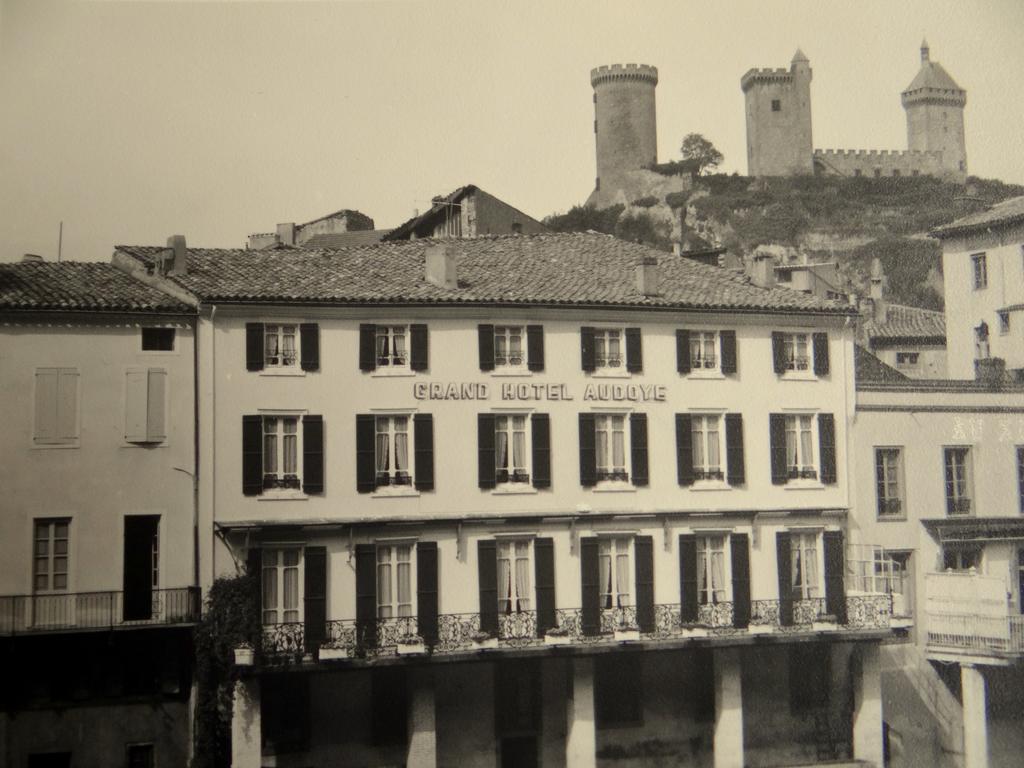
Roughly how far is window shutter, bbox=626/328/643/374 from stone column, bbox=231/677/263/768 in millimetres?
7568

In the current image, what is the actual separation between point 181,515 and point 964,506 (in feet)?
43.5

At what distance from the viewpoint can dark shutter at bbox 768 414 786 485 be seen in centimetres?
2395

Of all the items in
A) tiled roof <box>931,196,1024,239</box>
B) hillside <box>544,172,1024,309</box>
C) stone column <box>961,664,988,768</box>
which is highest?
hillside <box>544,172,1024,309</box>

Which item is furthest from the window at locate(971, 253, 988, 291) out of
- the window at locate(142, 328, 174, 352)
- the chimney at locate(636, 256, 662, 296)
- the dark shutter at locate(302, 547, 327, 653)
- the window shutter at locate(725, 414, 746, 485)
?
the window at locate(142, 328, 174, 352)

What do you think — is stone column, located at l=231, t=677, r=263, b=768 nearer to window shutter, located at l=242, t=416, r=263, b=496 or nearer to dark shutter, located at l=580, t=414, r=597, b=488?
window shutter, located at l=242, t=416, r=263, b=496

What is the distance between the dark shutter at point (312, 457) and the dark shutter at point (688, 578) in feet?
19.4

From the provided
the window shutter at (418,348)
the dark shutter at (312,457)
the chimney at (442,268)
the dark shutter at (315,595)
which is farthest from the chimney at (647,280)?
the dark shutter at (315,595)

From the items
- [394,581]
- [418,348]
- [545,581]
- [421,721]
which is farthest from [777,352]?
[421,721]

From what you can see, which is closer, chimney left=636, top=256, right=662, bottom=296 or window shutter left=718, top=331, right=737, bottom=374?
chimney left=636, top=256, right=662, bottom=296

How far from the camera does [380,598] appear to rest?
Result: 856 inches

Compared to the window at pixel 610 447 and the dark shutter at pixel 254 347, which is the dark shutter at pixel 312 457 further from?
the window at pixel 610 447

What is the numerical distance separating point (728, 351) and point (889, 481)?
3732mm

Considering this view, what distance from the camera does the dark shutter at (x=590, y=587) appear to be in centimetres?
2253

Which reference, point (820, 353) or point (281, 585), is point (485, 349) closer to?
point (281, 585)
